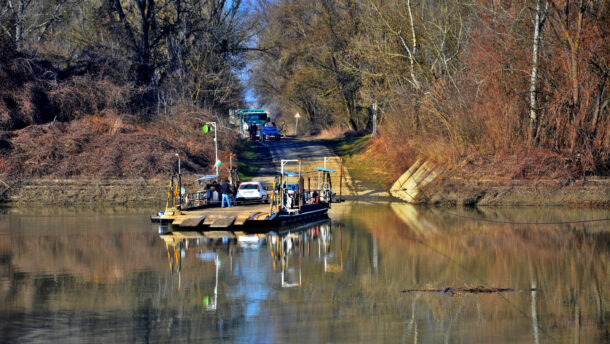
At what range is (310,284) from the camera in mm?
19000

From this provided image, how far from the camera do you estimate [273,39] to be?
75312mm

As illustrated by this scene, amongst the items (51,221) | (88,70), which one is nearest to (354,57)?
(88,70)

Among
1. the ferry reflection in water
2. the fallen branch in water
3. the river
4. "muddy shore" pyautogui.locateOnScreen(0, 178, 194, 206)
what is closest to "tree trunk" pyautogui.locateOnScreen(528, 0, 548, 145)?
the river

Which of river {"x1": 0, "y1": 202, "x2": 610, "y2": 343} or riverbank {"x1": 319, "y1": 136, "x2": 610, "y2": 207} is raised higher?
riverbank {"x1": 319, "y1": 136, "x2": 610, "y2": 207}

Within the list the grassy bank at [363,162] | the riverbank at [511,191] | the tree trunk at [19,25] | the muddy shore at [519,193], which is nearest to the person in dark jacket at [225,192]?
the riverbank at [511,191]

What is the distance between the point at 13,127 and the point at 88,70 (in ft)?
29.3

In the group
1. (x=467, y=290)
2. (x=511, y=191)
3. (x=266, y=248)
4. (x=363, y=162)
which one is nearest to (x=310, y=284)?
(x=467, y=290)

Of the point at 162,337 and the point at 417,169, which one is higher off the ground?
the point at 417,169

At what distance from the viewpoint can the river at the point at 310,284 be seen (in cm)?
1433

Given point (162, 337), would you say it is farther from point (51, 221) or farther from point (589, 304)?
point (51, 221)

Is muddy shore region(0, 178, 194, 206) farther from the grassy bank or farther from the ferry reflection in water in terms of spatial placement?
the grassy bank

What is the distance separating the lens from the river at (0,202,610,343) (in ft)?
47.0

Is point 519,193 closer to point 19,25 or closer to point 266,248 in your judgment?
point 266,248

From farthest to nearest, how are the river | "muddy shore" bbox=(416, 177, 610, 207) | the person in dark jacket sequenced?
"muddy shore" bbox=(416, 177, 610, 207)
the person in dark jacket
the river
